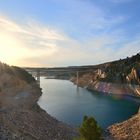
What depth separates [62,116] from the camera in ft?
305

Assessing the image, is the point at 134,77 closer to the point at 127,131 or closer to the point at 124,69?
the point at 124,69

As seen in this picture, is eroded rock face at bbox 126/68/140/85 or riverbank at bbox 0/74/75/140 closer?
riverbank at bbox 0/74/75/140

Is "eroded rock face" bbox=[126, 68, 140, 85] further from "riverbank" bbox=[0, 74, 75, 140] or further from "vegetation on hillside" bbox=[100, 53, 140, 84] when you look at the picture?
"riverbank" bbox=[0, 74, 75, 140]

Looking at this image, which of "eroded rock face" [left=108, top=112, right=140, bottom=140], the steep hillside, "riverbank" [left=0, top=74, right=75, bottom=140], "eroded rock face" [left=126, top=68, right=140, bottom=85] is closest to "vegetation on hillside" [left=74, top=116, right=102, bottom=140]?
"riverbank" [left=0, top=74, right=75, bottom=140]

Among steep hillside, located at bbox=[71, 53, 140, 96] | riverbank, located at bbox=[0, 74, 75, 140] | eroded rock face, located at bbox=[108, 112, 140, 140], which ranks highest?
steep hillside, located at bbox=[71, 53, 140, 96]

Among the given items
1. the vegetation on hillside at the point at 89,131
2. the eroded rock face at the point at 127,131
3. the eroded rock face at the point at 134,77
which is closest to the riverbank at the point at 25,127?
the vegetation on hillside at the point at 89,131

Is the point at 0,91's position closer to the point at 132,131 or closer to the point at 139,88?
the point at 132,131

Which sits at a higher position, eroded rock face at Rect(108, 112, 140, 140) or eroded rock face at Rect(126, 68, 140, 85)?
eroded rock face at Rect(126, 68, 140, 85)

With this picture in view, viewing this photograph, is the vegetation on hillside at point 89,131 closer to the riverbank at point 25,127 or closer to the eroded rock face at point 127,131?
the riverbank at point 25,127

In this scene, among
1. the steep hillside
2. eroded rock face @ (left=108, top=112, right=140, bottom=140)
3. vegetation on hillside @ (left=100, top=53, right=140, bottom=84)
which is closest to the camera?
eroded rock face @ (left=108, top=112, right=140, bottom=140)

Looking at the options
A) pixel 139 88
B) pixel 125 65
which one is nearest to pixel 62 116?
pixel 139 88

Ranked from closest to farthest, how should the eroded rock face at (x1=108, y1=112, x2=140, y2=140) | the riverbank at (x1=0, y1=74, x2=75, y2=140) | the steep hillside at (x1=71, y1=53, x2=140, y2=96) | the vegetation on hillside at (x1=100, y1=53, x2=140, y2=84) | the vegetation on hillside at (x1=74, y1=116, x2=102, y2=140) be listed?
the vegetation on hillside at (x1=74, y1=116, x2=102, y2=140), the riverbank at (x1=0, y1=74, x2=75, y2=140), the eroded rock face at (x1=108, y1=112, x2=140, y2=140), the steep hillside at (x1=71, y1=53, x2=140, y2=96), the vegetation on hillside at (x1=100, y1=53, x2=140, y2=84)

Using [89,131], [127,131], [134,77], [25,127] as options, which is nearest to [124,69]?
[134,77]

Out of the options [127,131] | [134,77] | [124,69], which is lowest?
[127,131]
